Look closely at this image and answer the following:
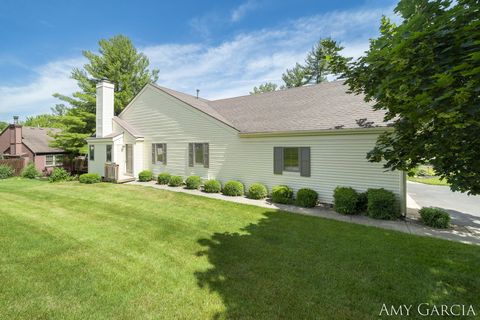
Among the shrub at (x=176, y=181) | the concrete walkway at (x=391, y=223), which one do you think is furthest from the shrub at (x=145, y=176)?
the concrete walkway at (x=391, y=223)

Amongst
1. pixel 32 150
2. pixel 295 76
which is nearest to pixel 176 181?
pixel 32 150

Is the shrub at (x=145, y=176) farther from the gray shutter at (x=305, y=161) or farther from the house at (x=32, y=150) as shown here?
the house at (x=32, y=150)

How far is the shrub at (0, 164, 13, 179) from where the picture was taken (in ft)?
60.6

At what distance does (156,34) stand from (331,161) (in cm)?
1302

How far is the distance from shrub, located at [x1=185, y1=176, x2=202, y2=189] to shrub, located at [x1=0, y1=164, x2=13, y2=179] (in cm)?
1789

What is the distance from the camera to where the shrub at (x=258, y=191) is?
10.5 m

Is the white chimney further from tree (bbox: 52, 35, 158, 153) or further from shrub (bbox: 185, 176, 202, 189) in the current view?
shrub (bbox: 185, 176, 202, 189)

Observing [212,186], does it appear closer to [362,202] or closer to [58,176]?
[362,202]

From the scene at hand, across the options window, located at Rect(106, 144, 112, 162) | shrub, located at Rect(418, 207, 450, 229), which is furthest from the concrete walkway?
window, located at Rect(106, 144, 112, 162)

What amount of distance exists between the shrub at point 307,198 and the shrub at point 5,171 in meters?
24.4

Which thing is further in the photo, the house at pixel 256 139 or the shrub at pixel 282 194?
the shrub at pixel 282 194

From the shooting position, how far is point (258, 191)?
10461 mm

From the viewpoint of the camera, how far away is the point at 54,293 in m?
3.50

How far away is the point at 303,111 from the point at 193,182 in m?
7.20
